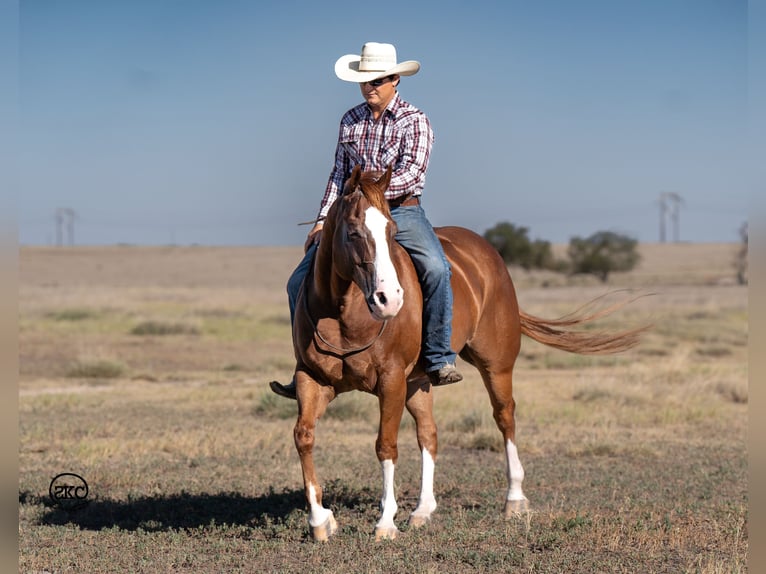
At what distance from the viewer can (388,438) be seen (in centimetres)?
675

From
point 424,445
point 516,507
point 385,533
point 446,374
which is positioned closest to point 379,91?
point 446,374

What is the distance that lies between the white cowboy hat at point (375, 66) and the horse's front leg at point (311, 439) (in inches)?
85.4

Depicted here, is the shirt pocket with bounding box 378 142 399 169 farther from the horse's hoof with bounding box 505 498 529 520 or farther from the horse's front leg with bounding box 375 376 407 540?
the horse's hoof with bounding box 505 498 529 520

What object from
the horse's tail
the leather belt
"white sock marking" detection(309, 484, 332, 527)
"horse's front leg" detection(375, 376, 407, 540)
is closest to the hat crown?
the leather belt

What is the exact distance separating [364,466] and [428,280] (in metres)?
Answer: 3.74

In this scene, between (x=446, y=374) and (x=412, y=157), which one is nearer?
(x=412, y=157)

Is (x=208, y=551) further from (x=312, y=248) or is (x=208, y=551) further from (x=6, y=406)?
(x=6, y=406)

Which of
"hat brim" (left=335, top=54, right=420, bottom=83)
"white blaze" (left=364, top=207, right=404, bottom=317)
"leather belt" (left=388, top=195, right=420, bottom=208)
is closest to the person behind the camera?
"white blaze" (left=364, top=207, right=404, bottom=317)

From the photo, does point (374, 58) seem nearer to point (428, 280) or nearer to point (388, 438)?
point (428, 280)

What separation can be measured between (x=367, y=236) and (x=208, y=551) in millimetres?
2472

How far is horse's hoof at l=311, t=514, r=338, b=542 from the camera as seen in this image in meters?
6.71

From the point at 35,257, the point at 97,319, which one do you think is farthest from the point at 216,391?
the point at 35,257

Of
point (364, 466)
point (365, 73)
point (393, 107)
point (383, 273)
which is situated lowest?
point (364, 466)
